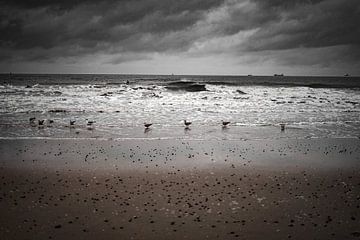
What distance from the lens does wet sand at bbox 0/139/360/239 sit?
6.59m

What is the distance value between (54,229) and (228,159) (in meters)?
6.95

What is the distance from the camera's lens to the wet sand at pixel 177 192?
21.6 ft

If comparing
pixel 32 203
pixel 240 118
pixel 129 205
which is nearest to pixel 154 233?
pixel 129 205

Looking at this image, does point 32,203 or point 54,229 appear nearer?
point 54,229

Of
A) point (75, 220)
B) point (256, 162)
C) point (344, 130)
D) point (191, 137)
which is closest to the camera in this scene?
point (75, 220)

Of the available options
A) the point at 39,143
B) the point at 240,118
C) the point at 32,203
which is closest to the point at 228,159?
the point at 32,203

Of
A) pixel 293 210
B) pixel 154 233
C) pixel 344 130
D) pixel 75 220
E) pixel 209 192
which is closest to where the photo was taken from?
pixel 154 233

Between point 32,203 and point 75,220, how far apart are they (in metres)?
1.53

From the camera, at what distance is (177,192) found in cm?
852

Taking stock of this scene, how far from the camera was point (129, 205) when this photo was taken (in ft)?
25.1

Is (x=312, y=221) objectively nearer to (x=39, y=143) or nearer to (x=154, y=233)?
(x=154, y=233)

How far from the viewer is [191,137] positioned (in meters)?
15.8

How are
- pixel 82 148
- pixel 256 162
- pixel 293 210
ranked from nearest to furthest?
pixel 293 210
pixel 256 162
pixel 82 148

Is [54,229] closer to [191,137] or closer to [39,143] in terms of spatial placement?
[39,143]
